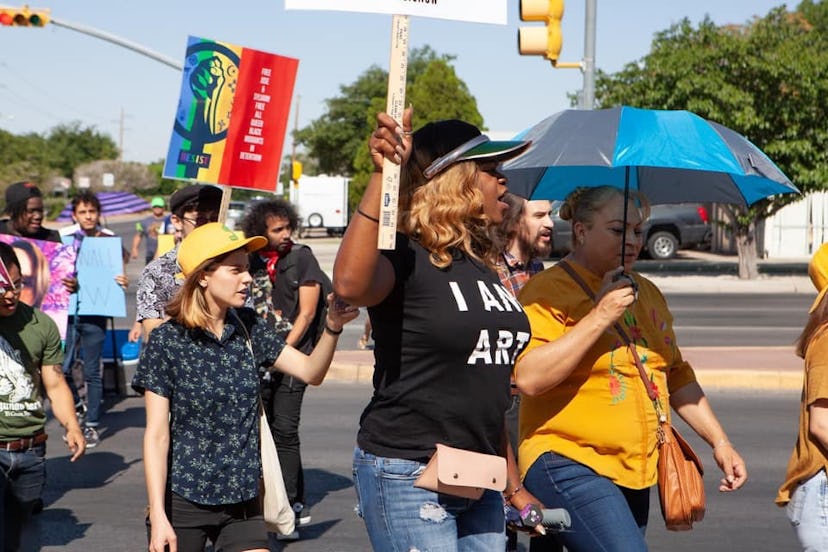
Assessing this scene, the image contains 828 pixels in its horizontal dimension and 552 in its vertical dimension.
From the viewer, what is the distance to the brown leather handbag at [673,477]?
3.90 m

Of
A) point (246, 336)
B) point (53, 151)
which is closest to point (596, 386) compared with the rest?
point (246, 336)

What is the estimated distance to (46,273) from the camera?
712 centimetres

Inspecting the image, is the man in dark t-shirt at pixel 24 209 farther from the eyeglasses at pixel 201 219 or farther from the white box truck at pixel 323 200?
the white box truck at pixel 323 200

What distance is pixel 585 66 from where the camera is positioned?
1508cm

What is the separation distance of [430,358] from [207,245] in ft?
4.34

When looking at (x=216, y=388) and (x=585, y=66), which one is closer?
(x=216, y=388)

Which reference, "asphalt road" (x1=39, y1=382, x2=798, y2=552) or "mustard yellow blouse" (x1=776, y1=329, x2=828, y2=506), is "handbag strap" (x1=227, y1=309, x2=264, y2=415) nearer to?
"mustard yellow blouse" (x1=776, y1=329, x2=828, y2=506)

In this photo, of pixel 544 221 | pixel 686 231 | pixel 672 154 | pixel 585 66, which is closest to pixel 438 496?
pixel 672 154

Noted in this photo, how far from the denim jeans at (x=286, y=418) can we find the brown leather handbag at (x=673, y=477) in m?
2.95

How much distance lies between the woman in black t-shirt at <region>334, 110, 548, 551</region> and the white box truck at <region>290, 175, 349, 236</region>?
160 feet

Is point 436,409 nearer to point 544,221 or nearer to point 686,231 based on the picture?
point 544,221

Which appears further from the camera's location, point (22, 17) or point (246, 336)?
point (22, 17)

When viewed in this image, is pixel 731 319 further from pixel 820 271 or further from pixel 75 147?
pixel 75 147

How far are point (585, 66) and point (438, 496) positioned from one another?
12.6 m
